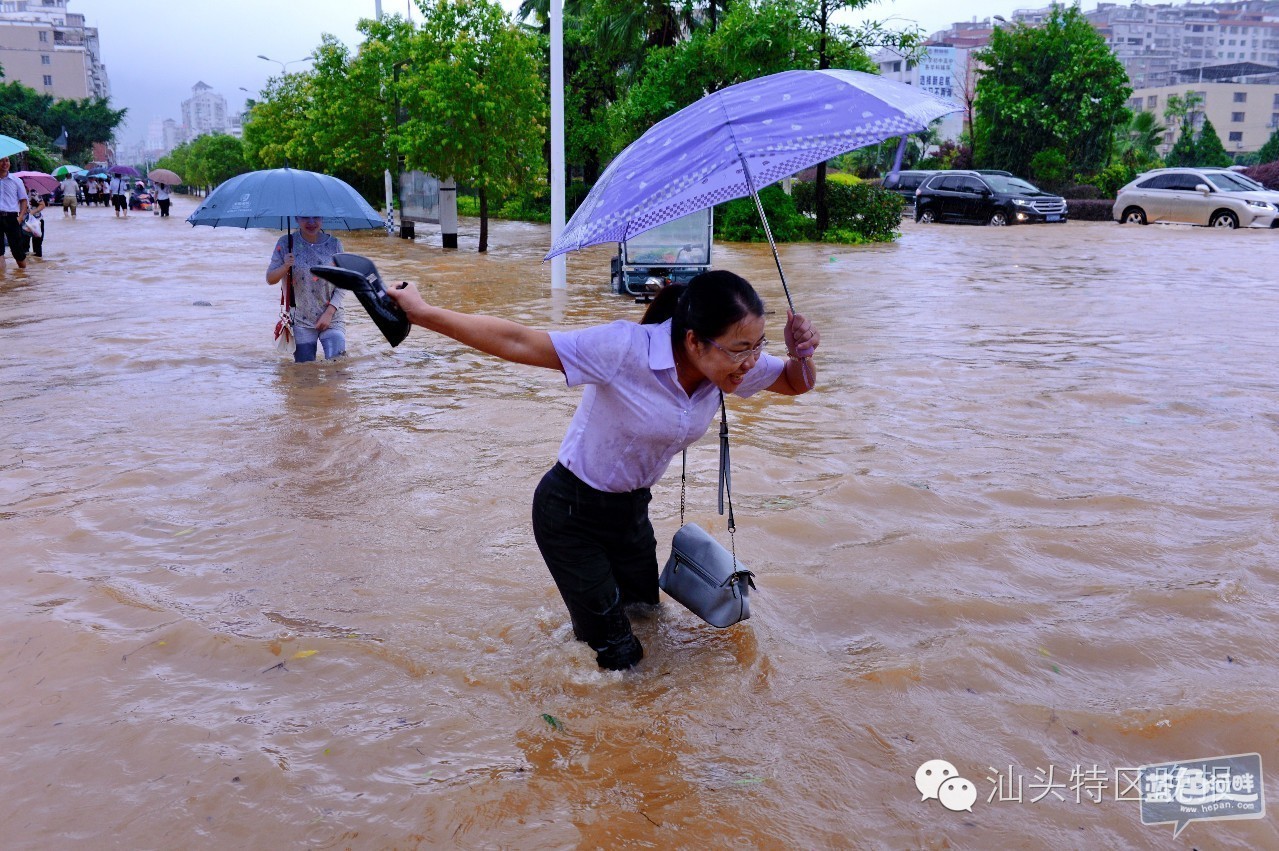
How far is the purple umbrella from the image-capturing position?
3.45m

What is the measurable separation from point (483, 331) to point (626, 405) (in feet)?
1.71

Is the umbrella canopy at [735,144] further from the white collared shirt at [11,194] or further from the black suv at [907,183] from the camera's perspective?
the black suv at [907,183]

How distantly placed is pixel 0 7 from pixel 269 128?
471 ft

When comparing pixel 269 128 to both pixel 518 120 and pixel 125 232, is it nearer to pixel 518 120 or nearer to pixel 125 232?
pixel 125 232

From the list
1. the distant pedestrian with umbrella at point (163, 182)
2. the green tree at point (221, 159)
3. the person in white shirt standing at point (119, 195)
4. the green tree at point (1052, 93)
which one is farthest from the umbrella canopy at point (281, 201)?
the green tree at point (221, 159)

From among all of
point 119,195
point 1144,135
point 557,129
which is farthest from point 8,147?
point 1144,135

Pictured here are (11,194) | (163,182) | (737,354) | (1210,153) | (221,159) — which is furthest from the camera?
(221,159)

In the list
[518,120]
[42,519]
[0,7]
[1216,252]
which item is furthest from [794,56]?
[0,7]

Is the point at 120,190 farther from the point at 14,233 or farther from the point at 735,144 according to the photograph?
the point at 735,144

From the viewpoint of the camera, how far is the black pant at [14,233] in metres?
17.1

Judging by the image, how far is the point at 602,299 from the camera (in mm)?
14758

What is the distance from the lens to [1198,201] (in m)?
25.7

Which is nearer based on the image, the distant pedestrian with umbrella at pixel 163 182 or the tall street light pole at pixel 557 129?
the tall street light pole at pixel 557 129

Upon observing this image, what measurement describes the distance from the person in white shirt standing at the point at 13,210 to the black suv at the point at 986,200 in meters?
22.7
